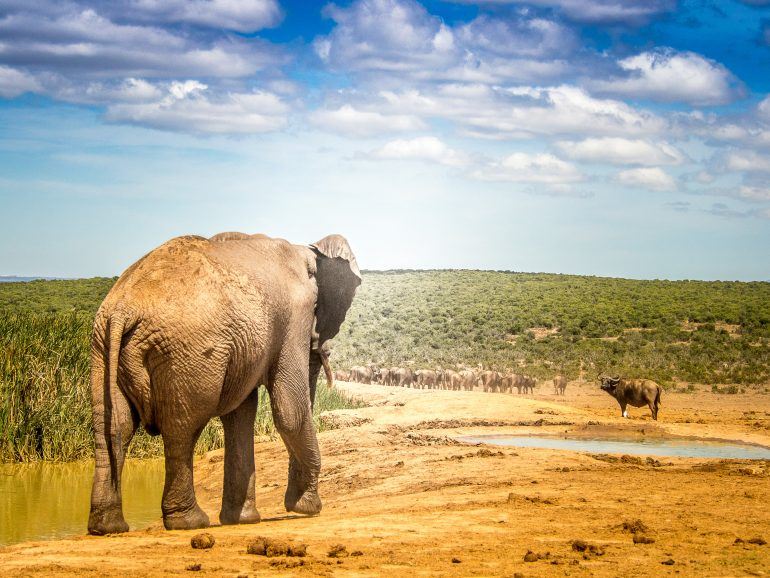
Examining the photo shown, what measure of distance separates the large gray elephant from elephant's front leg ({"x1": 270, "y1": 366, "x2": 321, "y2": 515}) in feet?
0.05

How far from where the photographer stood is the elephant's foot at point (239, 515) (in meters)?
10.5

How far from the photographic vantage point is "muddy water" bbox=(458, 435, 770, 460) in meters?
18.9

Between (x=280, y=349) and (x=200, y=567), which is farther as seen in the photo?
(x=280, y=349)

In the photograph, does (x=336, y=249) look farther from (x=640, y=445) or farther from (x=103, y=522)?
(x=640, y=445)

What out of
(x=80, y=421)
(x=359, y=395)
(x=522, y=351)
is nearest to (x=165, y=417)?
(x=80, y=421)

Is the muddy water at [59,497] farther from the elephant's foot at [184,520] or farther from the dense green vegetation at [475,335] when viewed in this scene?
the elephant's foot at [184,520]

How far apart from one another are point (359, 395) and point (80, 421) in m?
15.2

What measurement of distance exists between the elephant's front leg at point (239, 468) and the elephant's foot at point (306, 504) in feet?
2.26

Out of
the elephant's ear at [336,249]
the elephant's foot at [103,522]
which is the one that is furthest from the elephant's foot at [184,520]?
the elephant's ear at [336,249]

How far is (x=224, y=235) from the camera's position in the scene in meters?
10.4

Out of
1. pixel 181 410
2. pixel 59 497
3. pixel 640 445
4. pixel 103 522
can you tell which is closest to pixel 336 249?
pixel 181 410

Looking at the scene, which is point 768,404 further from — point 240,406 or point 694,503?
point 240,406

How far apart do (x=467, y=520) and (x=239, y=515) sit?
2.36 m

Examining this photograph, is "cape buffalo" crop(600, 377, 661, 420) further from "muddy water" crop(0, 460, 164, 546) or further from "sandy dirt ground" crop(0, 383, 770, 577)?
"muddy water" crop(0, 460, 164, 546)
